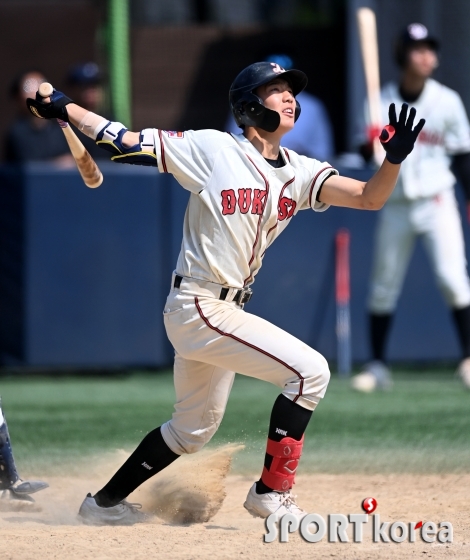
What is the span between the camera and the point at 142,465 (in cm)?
461

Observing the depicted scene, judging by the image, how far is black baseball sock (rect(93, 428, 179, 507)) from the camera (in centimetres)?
459

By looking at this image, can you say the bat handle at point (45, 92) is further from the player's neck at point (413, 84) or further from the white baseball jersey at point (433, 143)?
the player's neck at point (413, 84)

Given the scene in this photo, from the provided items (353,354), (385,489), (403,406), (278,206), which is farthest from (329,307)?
(278,206)

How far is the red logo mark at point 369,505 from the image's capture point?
4.68 meters

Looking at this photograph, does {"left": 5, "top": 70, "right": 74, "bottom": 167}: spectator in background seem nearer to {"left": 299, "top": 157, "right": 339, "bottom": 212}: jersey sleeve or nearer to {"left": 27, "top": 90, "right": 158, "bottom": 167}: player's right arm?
{"left": 27, "top": 90, "right": 158, "bottom": 167}: player's right arm

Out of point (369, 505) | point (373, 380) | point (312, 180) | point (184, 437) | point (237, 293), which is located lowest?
point (373, 380)

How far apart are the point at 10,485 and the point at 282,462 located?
1363 mm

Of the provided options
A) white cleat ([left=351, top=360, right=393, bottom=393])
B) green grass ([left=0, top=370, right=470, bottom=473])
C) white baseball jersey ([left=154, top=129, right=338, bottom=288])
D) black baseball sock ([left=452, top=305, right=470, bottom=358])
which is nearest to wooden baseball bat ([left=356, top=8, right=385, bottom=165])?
black baseball sock ([left=452, top=305, right=470, bottom=358])

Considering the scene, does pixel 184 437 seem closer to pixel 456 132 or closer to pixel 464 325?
pixel 464 325

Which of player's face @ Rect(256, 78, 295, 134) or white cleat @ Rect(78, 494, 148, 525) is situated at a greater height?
player's face @ Rect(256, 78, 295, 134)

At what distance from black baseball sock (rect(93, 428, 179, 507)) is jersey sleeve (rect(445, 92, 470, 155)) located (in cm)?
440

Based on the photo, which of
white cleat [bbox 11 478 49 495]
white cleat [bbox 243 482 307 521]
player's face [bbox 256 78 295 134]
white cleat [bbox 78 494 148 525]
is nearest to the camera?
white cleat [bbox 243 482 307 521]

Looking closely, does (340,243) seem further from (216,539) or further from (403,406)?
(216,539)

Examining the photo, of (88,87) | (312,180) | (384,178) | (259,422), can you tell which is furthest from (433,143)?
(384,178)
